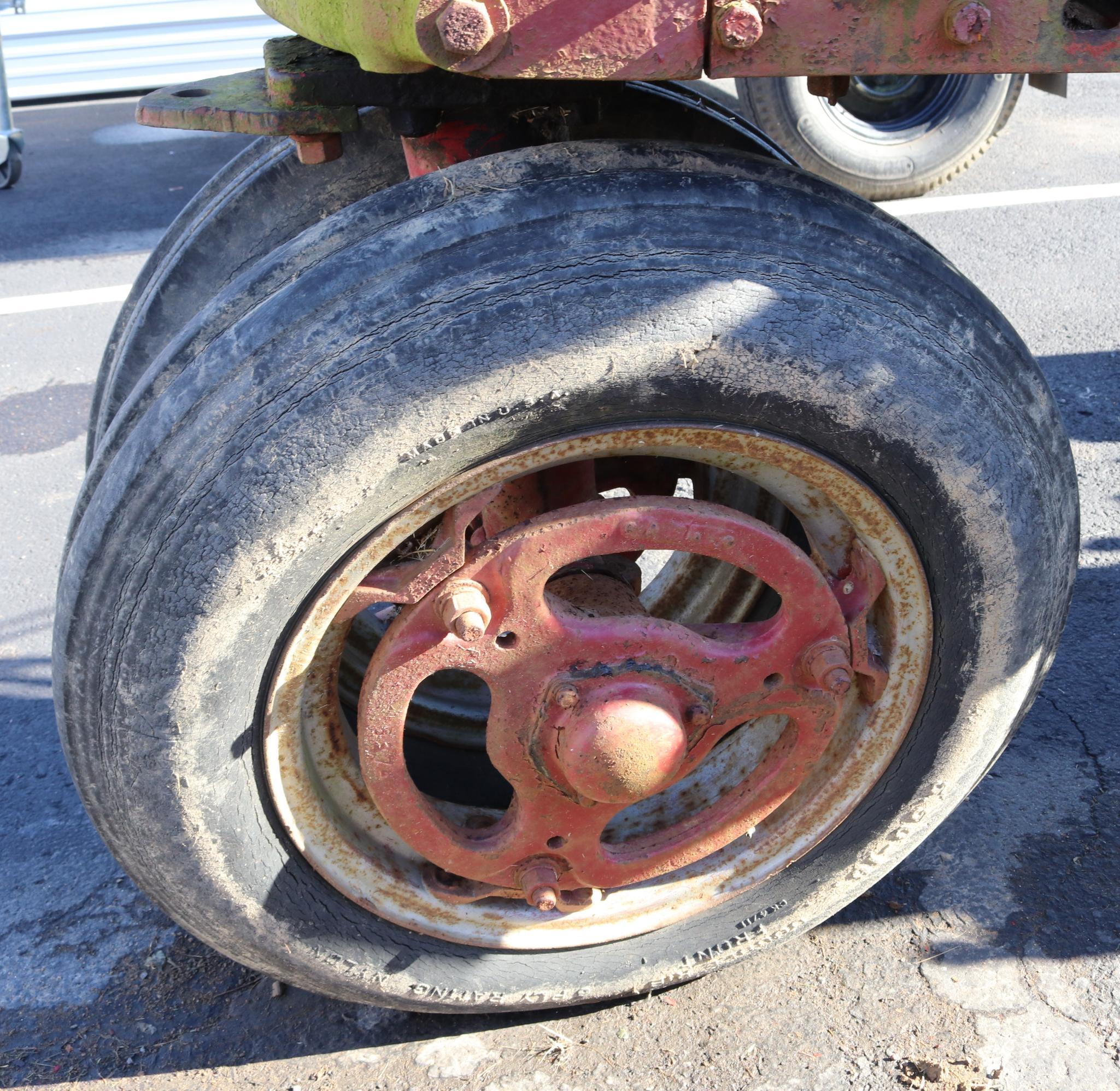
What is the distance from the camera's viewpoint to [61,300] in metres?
4.50

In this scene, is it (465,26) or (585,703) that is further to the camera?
(585,703)

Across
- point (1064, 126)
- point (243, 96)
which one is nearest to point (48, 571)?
point (243, 96)

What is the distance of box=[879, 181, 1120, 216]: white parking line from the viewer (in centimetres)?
500

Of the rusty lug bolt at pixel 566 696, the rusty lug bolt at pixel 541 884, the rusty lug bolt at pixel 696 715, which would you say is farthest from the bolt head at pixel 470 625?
the rusty lug bolt at pixel 541 884

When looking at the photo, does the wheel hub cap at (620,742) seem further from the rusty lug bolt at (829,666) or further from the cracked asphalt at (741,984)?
the cracked asphalt at (741,984)

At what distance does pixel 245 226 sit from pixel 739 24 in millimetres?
1232

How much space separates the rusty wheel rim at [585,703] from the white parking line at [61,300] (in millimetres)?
3432

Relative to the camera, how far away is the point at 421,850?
1.58 meters

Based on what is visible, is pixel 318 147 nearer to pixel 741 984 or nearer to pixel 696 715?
pixel 696 715

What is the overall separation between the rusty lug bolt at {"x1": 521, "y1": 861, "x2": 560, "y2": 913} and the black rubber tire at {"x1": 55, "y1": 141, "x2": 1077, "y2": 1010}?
328mm

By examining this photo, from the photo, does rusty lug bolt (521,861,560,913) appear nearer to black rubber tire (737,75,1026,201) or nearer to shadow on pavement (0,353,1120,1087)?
shadow on pavement (0,353,1120,1087)

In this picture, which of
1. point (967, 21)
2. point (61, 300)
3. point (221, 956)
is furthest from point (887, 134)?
point (221, 956)

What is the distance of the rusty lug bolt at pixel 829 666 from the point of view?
154 cm

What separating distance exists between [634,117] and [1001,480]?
86cm
